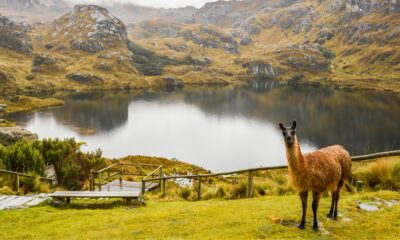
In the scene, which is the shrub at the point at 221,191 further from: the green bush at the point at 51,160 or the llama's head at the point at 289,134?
the green bush at the point at 51,160

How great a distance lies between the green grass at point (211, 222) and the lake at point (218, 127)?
41298mm

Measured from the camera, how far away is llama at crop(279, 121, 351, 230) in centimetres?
898

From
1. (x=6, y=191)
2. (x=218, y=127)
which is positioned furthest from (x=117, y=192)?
(x=218, y=127)

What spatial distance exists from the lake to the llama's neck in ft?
146

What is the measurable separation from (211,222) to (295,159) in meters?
3.36

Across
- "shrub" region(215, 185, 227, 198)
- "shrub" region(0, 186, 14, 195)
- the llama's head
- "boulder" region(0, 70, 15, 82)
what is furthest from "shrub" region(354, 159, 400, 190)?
Result: "boulder" region(0, 70, 15, 82)

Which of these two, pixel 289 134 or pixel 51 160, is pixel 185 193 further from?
pixel 51 160

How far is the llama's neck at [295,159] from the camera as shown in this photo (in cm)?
898

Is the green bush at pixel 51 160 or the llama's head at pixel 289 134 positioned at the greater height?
the llama's head at pixel 289 134

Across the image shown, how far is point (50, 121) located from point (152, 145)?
41.0 meters

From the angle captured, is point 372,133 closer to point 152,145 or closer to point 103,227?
point 152,145

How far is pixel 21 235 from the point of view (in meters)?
10.6

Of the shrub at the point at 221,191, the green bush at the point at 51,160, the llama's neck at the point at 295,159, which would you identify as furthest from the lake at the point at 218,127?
the llama's neck at the point at 295,159

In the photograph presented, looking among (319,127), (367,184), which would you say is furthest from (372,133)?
(367,184)
